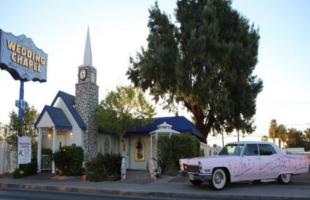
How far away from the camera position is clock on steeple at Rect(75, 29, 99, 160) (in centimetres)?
2162

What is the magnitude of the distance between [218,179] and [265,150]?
262 centimetres

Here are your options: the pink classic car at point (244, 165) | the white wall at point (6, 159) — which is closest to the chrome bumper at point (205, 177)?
the pink classic car at point (244, 165)

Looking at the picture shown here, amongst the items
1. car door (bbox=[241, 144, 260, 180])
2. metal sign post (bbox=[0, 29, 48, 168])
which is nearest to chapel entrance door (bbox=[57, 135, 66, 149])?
metal sign post (bbox=[0, 29, 48, 168])

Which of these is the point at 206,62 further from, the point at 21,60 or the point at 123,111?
the point at 21,60

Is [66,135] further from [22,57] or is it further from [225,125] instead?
[225,125]

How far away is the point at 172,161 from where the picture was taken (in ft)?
57.8

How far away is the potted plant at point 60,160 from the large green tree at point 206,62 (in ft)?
37.1

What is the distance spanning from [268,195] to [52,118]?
1479 cm

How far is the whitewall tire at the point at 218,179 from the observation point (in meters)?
11.4

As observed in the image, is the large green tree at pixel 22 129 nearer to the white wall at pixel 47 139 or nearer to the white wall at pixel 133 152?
the white wall at pixel 47 139

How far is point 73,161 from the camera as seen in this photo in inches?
762

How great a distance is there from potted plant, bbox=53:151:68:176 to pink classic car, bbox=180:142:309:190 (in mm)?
9164

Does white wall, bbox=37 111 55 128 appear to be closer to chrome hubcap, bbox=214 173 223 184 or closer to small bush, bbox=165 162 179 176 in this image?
small bush, bbox=165 162 179 176

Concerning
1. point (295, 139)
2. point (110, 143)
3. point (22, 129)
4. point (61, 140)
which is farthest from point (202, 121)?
point (295, 139)
